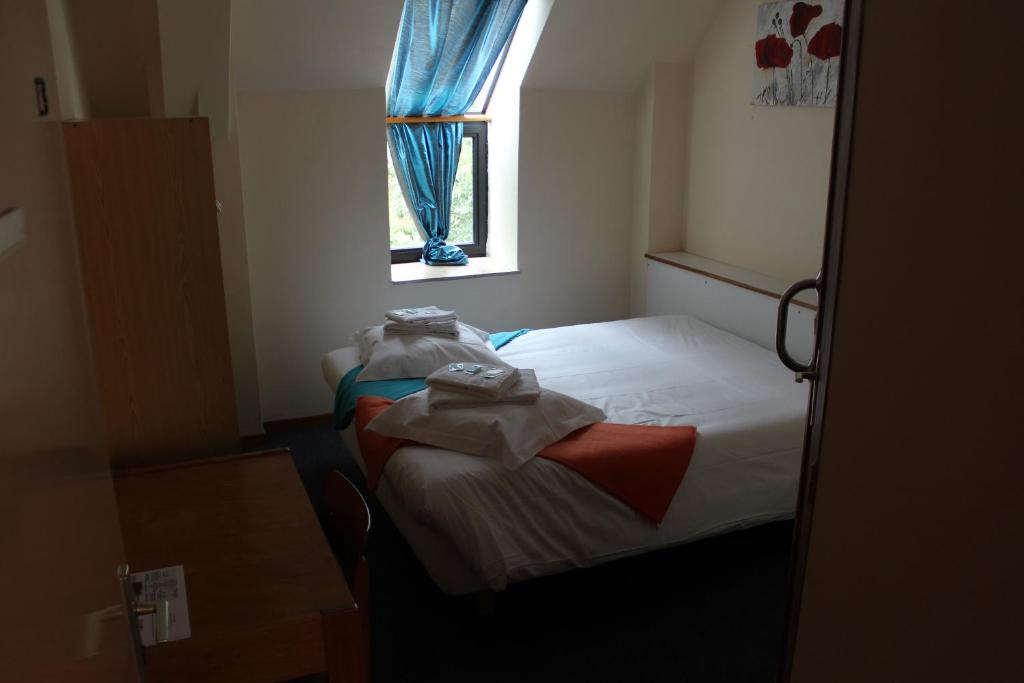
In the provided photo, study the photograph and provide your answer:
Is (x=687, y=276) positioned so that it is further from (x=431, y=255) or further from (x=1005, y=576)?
(x=1005, y=576)

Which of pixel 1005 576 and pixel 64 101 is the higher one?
pixel 64 101

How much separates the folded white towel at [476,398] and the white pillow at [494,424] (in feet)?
0.05

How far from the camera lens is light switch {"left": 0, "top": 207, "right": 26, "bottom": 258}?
540mm

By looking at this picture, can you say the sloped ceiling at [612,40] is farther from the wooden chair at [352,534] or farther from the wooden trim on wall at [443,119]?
the wooden chair at [352,534]

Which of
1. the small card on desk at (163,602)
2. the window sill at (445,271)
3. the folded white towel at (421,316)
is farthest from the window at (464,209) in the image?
the small card on desk at (163,602)

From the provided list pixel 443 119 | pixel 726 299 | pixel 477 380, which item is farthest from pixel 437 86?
pixel 477 380

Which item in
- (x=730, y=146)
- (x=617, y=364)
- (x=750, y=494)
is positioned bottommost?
(x=750, y=494)

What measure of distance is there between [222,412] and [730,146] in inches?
118

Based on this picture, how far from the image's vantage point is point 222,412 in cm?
254

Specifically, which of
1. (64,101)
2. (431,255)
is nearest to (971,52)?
(64,101)

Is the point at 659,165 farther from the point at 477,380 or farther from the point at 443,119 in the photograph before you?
the point at 477,380

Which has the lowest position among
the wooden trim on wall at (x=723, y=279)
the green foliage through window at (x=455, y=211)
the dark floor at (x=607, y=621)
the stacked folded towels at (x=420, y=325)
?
the dark floor at (x=607, y=621)

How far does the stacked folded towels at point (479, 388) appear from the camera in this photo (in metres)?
2.94

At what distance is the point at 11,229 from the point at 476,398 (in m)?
2.41
